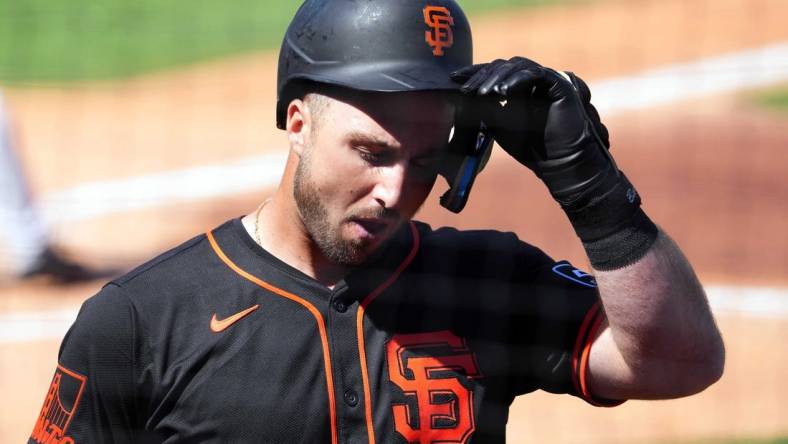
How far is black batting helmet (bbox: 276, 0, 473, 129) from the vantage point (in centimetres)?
234

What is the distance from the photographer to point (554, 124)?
7.34 feet

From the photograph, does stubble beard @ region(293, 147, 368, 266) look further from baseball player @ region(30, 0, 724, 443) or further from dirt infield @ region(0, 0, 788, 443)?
dirt infield @ region(0, 0, 788, 443)

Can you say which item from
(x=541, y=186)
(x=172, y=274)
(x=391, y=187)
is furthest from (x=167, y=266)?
(x=541, y=186)

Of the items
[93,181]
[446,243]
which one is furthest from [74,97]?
[446,243]

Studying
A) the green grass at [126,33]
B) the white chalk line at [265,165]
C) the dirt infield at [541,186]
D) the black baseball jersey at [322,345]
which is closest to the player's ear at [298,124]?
the black baseball jersey at [322,345]

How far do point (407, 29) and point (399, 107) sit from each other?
6.8 inches

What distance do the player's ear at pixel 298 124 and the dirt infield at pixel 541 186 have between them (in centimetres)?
339

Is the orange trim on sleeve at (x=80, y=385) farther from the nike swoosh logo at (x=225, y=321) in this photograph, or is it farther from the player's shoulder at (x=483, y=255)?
the player's shoulder at (x=483, y=255)

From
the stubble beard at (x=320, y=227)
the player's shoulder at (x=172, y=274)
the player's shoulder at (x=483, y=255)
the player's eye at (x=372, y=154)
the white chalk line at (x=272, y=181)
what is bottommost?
the white chalk line at (x=272, y=181)

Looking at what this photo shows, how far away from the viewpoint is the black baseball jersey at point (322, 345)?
228cm

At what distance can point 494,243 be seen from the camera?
2.54 metres

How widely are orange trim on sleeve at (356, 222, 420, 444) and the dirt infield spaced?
10.4ft

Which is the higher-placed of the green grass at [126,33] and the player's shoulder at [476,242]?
the player's shoulder at [476,242]

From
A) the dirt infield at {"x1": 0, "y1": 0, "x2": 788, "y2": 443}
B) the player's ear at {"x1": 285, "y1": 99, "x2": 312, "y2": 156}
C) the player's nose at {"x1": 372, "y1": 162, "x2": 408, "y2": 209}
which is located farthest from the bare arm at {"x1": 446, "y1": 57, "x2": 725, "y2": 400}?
the dirt infield at {"x1": 0, "y1": 0, "x2": 788, "y2": 443}
